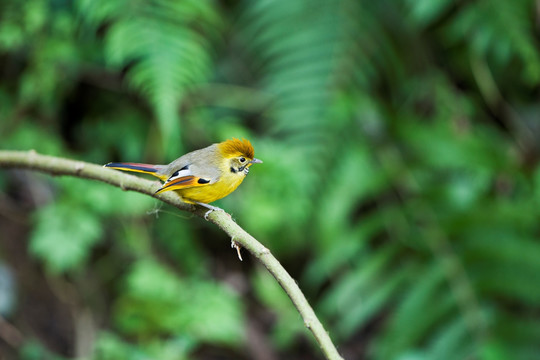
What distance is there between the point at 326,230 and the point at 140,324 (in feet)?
3.51

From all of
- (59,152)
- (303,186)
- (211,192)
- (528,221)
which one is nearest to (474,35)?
(528,221)

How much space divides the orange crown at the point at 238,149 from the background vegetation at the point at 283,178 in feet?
5.22

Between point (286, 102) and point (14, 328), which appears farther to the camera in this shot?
point (286, 102)

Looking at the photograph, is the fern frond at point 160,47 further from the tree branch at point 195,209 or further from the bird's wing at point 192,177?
the bird's wing at point 192,177

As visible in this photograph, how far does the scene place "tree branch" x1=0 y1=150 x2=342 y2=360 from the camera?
0.79 m

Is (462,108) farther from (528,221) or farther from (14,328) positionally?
(14,328)

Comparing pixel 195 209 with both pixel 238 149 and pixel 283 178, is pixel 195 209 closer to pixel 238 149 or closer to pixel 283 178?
pixel 238 149

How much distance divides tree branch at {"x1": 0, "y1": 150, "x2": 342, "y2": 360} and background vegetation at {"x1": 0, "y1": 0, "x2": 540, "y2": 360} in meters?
1.35

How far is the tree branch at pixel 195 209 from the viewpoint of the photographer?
79cm

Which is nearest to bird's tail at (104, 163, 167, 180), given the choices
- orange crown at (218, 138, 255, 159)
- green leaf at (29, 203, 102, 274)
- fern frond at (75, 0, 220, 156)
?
orange crown at (218, 138, 255, 159)

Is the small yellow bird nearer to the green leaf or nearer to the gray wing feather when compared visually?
the gray wing feather

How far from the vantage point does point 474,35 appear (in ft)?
10.7

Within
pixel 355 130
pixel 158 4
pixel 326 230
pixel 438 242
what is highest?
pixel 158 4

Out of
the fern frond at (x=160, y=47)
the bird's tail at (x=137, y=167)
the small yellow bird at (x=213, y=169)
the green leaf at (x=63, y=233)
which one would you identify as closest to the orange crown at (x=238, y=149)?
the small yellow bird at (x=213, y=169)
